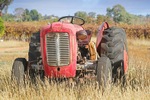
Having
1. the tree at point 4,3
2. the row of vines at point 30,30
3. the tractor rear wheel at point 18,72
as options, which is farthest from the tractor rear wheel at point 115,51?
the tree at point 4,3

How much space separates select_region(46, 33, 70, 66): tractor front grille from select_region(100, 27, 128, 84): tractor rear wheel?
1.00 m

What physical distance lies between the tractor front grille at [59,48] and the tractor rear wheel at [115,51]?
1.00 meters

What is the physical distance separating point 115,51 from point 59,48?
131 centimetres

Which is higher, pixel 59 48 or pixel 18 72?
pixel 59 48

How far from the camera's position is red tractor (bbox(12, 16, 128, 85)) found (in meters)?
6.60

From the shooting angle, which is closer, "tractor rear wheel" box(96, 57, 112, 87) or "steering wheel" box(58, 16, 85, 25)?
"tractor rear wheel" box(96, 57, 112, 87)

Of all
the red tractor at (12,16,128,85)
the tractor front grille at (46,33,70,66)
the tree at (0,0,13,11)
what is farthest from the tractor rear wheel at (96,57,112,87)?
the tree at (0,0,13,11)

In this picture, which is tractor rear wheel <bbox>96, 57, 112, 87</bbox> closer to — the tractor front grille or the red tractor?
the red tractor

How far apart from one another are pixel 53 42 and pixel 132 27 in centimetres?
3073

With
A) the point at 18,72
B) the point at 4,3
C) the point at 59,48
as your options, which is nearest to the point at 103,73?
the point at 59,48

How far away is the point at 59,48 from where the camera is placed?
6.61 m

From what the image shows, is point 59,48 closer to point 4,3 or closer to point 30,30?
point 30,30

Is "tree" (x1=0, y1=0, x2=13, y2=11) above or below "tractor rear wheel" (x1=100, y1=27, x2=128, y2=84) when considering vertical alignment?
above

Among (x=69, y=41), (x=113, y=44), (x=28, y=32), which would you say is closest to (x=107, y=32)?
(x=113, y=44)
